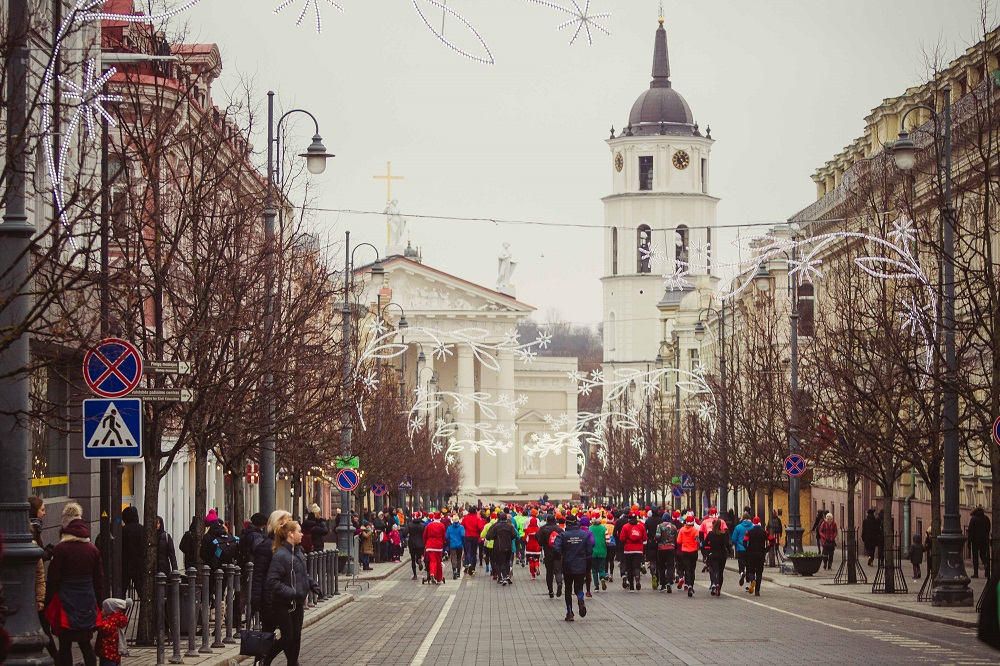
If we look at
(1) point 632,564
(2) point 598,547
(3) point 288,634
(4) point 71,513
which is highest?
(4) point 71,513

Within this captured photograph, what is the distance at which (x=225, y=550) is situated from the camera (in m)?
24.7

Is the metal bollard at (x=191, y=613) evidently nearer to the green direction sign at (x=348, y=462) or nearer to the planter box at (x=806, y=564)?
the green direction sign at (x=348, y=462)

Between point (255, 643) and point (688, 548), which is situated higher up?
point (255, 643)

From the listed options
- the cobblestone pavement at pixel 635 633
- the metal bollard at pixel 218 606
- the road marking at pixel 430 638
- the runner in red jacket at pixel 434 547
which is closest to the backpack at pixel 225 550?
the cobblestone pavement at pixel 635 633

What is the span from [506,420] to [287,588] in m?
112

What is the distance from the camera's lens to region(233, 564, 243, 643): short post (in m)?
22.5

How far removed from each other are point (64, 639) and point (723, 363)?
1554 inches

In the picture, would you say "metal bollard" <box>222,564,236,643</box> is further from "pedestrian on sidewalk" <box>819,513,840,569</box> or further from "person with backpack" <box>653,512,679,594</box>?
"pedestrian on sidewalk" <box>819,513,840,569</box>

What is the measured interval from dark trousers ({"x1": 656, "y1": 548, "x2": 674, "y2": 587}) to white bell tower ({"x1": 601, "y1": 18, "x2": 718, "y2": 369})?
104 m

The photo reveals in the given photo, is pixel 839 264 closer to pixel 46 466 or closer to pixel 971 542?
pixel 971 542

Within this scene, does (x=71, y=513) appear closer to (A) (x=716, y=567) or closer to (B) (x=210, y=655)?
(B) (x=210, y=655)

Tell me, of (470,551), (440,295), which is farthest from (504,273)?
(470,551)

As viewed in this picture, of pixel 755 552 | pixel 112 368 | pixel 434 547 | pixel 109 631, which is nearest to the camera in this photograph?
pixel 109 631

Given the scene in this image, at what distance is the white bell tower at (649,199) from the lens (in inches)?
5541
